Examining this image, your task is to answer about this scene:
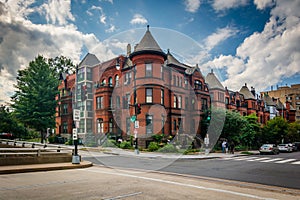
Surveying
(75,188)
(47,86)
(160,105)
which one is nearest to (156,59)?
(160,105)

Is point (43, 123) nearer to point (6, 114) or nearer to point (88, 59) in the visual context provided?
point (6, 114)

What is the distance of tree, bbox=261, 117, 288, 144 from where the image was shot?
50.4 meters

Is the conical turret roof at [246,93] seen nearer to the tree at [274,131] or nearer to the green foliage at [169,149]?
the tree at [274,131]

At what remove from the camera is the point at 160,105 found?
3384 centimetres

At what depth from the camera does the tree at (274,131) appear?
5038cm

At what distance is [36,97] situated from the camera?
138 feet

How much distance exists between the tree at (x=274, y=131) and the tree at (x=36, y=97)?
41016 mm

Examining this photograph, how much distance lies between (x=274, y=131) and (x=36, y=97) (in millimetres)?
45107

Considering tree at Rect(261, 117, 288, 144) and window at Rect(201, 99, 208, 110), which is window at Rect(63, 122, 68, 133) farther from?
tree at Rect(261, 117, 288, 144)

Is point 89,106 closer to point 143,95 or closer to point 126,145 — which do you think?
point 143,95

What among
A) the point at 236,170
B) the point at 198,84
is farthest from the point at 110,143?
the point at 236,170

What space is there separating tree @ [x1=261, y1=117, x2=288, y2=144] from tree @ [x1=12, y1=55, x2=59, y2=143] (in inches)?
1615

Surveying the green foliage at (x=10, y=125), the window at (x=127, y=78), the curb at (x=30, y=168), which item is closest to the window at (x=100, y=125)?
the window at (x=127, y=78)

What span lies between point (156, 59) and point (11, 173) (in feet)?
85.0
